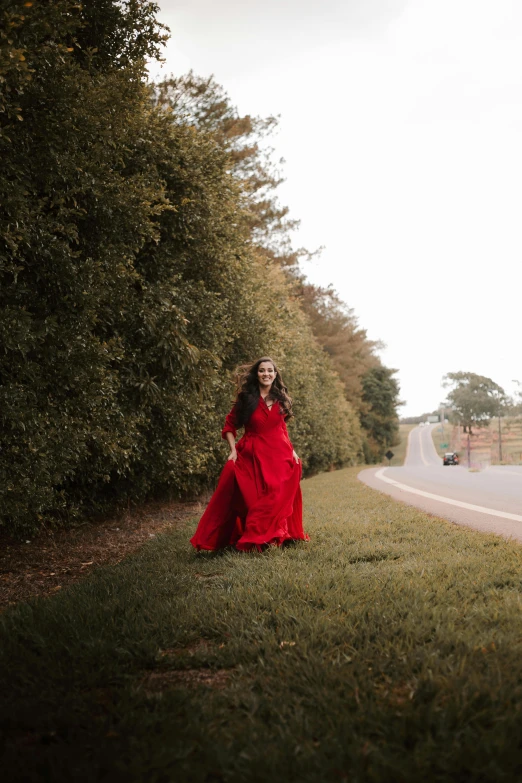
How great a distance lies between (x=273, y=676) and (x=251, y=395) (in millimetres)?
4598

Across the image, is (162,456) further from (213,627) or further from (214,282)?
(213,627)

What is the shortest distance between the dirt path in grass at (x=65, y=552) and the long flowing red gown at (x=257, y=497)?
1.33 m

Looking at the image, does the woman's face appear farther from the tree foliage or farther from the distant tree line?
the tree foliage

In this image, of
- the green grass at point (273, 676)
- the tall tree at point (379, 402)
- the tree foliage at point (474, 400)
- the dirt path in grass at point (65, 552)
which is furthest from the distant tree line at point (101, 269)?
the tree foliage at point (474, 400)

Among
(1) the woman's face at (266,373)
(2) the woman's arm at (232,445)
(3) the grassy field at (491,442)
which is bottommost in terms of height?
(3) the grassy field at (491,442)

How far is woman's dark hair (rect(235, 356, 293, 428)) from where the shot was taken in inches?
297

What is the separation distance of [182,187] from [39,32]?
495cm

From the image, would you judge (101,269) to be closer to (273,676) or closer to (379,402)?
(273,676)

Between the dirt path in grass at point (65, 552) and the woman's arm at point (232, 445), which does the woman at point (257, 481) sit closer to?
the woman's arm at point (232, 445)

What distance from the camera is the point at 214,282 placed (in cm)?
1184

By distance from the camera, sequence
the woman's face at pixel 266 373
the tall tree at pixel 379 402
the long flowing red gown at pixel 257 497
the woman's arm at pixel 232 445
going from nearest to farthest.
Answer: the long flowing red gown at pixel 257 497 < the woman's arm at pixel 232 445 < the woman's face at pixel 266 373 < the tall tree at pixel 379 402

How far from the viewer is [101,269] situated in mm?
7648

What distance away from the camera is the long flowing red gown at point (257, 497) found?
273 inches

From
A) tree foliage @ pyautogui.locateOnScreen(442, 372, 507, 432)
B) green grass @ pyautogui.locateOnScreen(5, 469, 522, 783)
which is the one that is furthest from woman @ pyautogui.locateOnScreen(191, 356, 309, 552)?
tree foliage @ pyautogui.locateOnScreen(442, 372, 507, 432)
